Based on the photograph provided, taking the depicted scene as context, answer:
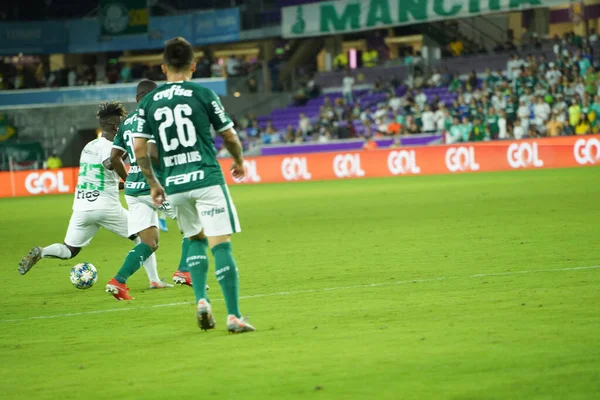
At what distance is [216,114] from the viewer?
26.5 feet

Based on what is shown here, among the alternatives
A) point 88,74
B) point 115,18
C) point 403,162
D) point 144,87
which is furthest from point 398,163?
point 144,87

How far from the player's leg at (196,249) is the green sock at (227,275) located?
203 millimetres

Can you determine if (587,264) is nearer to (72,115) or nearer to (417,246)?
(417,246)

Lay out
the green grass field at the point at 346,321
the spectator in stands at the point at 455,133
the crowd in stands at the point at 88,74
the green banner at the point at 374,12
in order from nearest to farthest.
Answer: the green grass field at the point at 346,321, the spectator in stands at the point at 455,133, the green banner at the point at 374,12, the crowd in stands at the point at 88,74

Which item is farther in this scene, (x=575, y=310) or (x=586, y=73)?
(x=586, y=73)

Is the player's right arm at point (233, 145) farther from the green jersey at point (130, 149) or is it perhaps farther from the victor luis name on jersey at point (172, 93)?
the green jersey at point (130, 149)

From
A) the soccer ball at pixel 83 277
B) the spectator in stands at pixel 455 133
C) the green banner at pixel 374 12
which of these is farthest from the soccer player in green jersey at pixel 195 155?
the green banner at pixel 374 12

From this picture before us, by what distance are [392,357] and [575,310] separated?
2.21 metres

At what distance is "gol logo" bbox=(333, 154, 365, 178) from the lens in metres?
38.2

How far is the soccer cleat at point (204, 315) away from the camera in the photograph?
26.6 ft

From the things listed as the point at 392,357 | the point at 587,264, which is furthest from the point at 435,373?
the point at 587,264

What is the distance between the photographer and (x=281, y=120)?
50.1 metres

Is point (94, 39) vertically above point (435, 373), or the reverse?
point (94, 39)

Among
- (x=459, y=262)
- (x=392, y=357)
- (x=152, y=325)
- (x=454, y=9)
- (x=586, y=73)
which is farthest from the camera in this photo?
(x=454, y=9)
